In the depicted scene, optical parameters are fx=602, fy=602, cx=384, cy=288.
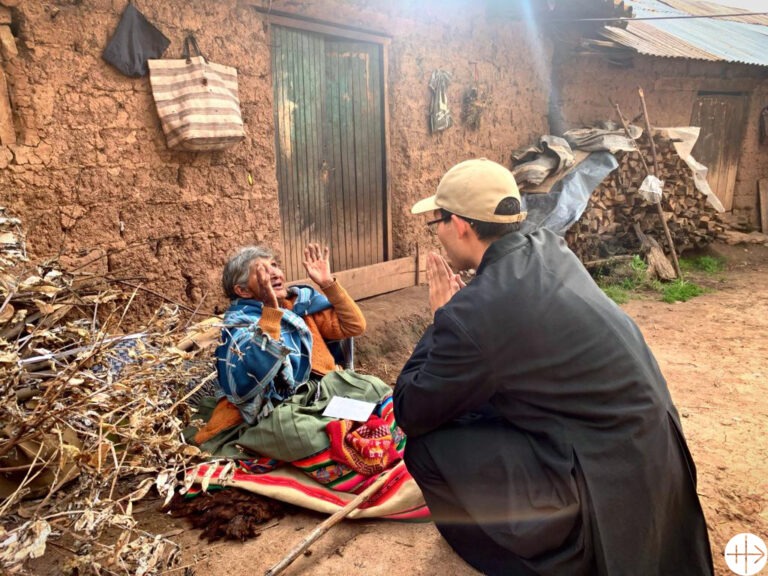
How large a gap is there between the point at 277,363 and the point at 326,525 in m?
0.75

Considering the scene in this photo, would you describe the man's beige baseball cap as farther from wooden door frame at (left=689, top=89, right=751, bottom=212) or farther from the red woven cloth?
wooden door frame at (left=689, top=89, right=751, bottom=212)

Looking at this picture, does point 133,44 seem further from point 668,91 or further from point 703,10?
point 703,10

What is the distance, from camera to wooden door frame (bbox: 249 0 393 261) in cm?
459

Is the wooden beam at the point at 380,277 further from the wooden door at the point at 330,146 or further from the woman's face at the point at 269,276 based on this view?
the woman's face at the point at 269,276

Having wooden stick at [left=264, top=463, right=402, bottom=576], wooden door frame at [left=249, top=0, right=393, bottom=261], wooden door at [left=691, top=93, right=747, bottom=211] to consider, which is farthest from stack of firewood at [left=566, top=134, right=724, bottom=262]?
wooden stick at [left=264, top=463, right=402, bottom=576]

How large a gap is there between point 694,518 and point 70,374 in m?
2.08

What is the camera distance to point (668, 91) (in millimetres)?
9492

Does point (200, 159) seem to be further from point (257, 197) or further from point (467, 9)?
point (467, 9)

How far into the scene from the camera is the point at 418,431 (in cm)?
222

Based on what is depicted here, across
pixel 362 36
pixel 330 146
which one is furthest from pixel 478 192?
pixel 362 36

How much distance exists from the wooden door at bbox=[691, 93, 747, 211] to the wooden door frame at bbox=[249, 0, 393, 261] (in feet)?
22.6

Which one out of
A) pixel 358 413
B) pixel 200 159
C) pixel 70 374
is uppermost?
pixel 200 159

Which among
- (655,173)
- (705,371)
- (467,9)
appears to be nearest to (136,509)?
(705,371)

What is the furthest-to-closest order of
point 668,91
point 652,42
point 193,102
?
point 668,91 → point 652,42 → point 193,102
